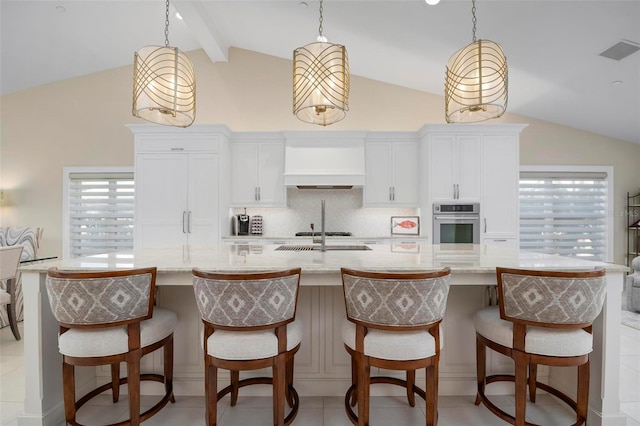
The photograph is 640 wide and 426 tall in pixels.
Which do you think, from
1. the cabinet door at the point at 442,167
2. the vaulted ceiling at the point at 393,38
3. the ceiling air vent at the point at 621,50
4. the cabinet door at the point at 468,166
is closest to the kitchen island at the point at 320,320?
the cabinet door at the point at 442,167

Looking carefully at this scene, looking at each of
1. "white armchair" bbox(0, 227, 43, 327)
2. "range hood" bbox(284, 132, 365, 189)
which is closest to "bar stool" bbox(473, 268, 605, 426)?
"range hood" bbox(284, 132, 365, 189)

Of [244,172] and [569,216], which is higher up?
[244,172]

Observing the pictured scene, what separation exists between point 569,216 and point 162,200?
5.91 m

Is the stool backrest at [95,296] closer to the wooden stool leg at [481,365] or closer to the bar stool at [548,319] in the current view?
the bar stool at [548,319]

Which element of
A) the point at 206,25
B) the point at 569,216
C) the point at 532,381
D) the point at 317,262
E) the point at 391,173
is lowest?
the point at 532,381

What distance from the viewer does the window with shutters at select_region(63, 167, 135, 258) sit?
4762 millimetres

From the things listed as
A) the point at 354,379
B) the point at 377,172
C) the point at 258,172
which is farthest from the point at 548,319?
the point at 258,172

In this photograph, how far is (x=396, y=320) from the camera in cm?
141

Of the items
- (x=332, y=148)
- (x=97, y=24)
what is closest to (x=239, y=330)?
(x=332, y=148)

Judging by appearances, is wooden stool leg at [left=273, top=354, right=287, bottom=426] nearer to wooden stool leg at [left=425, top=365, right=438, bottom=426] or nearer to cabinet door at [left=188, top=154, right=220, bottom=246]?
wooden stool leg at [left=425, top=365, right=438, bottom=426]

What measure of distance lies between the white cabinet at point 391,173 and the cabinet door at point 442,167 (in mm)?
311

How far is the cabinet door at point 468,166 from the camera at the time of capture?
161 inches

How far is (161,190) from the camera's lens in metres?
4.07

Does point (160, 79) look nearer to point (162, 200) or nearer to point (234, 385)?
point (234, 385)
